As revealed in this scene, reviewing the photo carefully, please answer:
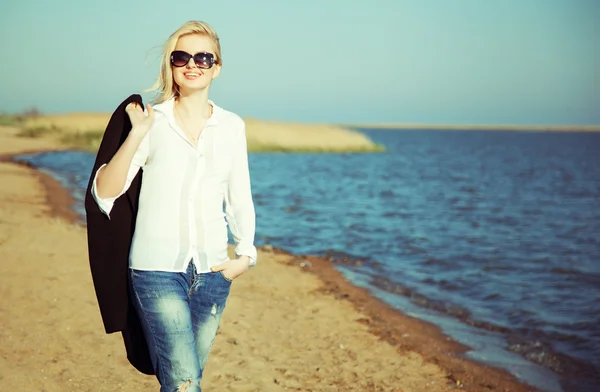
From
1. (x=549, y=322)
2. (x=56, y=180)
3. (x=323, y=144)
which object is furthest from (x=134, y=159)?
(x=323, y=144)

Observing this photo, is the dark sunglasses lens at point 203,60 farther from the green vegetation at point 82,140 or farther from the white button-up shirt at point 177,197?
the green vegetation at point 82,140

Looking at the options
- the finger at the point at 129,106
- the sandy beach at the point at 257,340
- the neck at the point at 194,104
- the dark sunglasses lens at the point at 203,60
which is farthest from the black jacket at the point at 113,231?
the sandy beach at the point at 257,340

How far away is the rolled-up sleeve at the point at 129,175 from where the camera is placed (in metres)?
2.70

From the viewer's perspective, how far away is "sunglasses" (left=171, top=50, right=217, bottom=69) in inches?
114

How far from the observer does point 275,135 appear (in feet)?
212

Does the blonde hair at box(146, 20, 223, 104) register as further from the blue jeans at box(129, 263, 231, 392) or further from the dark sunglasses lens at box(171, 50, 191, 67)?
the blue jeans at box(129, 263, 231, 392)

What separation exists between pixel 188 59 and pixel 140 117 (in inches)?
16.1

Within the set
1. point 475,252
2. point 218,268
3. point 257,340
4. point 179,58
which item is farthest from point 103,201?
point 475,252

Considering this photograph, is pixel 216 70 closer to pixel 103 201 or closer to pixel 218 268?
pixel 103 201

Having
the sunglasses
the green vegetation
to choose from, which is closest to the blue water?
the sunglasses

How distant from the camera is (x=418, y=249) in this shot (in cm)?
1459

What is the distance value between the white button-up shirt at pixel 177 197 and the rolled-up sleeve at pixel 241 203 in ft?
0.22

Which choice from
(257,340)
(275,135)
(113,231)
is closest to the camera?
(113,231)

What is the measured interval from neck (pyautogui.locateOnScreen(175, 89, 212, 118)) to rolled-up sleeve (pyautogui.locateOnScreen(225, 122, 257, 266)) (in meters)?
0.20
